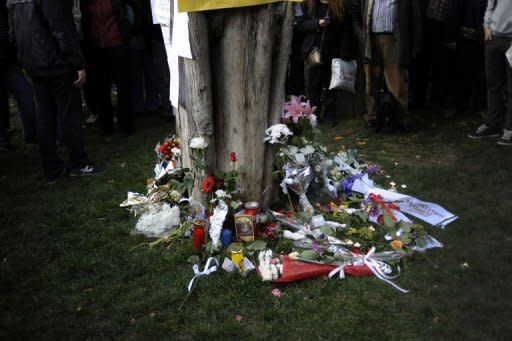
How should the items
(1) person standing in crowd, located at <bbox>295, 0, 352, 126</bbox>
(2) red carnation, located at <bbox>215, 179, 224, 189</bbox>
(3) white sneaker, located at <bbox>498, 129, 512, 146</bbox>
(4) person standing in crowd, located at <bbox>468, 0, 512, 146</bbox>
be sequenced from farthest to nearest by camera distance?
1. (1) person standing in crowd, located at <bbox>295, 0, 352, 126</bbox>
2. (3) white sneaker, located at <bbox>498, 129, 512, 146</bbox>
3. (4) person standing in crowd, located at <bbox>468, 0, 512, 146</bbox>
4. (2) red carnation, located at <bbox>215, 179, 224, 189</bbox>

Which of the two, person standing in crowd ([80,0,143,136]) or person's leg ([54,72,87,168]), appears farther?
person standing in crowd ([80,0,143,136])

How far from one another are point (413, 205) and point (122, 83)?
4492mm

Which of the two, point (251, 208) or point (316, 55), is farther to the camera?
point (316, 55)

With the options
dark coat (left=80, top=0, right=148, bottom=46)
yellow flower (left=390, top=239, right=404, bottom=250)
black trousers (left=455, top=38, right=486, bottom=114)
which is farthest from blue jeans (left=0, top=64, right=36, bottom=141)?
black trousers (left=455, top=38, right=486, bottom=114)

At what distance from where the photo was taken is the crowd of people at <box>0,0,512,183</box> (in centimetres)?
546

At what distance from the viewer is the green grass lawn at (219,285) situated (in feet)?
10.7

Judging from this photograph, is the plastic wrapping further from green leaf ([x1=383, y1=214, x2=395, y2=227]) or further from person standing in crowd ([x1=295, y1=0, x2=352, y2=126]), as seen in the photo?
person standing in crowd ([x1=295, y1=0, x2=352, y2=126])

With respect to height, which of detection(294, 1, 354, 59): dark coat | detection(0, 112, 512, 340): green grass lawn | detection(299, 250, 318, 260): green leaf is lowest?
detection(0, 112, 512, 340): green grass lawn

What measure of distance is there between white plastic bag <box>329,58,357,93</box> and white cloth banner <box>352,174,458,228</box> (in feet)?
8.00

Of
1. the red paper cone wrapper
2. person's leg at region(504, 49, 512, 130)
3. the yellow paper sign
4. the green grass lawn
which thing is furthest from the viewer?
person's leg at region(504, 49, 512, 130)

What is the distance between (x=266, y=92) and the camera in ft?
13.7

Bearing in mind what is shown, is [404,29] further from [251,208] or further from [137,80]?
[137,80]

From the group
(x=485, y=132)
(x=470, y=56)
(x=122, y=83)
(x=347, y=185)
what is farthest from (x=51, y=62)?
(x=470, y=56)

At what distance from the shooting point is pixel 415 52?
6.72 meters
